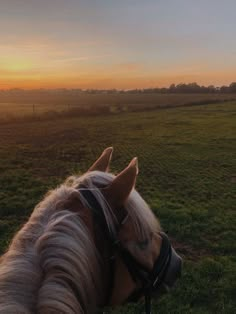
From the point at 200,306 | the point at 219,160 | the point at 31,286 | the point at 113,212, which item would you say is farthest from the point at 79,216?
the point at 219,160

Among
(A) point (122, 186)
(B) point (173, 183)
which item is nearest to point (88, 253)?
(A) point (122, 186)

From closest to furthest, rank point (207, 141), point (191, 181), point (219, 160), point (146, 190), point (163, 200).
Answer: point (163, 200) < point (146, 190) < point (191, 181) < point (219, 160) < point (207, 141)

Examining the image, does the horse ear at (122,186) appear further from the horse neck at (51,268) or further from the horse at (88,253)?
the horse neck at (51,268)

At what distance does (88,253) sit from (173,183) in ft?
28.1

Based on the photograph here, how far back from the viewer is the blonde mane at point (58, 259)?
4.04 ft

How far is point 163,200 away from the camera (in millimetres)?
8195

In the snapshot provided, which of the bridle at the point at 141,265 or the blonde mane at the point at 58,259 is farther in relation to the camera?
the bridle at the point at 141,265

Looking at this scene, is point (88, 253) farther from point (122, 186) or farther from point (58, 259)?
point (122, 186)

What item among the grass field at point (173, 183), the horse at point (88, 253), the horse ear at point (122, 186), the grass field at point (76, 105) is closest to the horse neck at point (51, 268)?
the horse at point (88, 253)

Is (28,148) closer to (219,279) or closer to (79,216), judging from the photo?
(219,279)

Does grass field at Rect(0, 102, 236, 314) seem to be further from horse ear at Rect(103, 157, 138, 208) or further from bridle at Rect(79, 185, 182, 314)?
horse ear at Rect(103, 157, 138, 208)

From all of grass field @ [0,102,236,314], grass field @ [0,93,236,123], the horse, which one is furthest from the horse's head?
grass field @ [0,93,236,123]

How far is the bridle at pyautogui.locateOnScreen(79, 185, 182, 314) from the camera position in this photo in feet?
5.16

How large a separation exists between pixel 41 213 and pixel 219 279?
3.88 m
